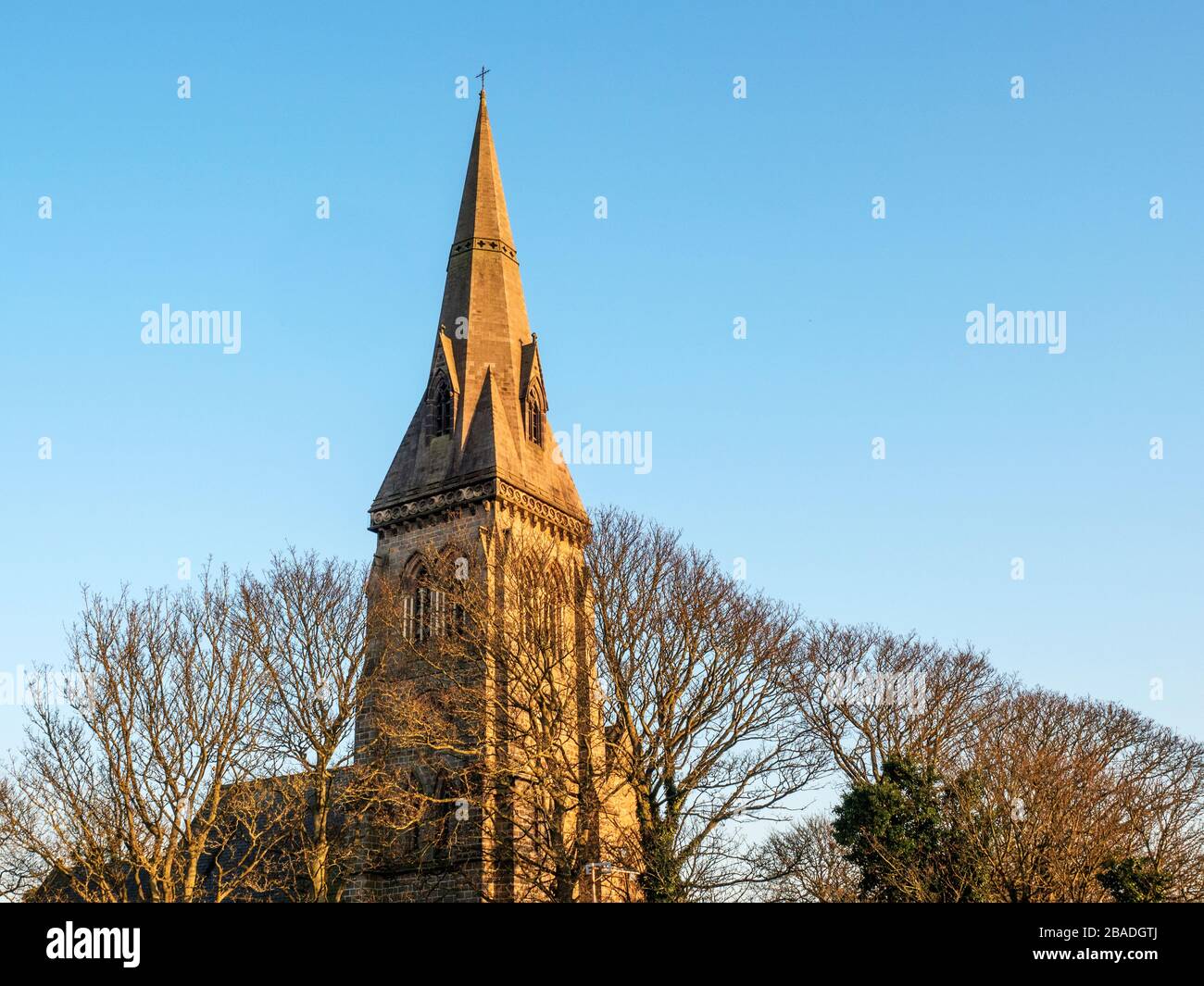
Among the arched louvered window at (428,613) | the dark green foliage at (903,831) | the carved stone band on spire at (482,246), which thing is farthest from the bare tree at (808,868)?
the carved stone band on spire at (482,246)

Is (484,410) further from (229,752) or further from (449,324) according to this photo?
(229,752)

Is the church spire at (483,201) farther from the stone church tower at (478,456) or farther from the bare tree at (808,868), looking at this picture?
the bare tree at (808,868)

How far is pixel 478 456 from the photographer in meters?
42.5

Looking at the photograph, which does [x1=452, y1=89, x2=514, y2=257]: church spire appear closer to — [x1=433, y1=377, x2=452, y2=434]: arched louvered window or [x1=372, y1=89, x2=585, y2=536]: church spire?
[x1=372, y1=89, x2=585, y2=536]: church spire

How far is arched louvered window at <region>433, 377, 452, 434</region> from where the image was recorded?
1765 inches

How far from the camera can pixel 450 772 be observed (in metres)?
31.8

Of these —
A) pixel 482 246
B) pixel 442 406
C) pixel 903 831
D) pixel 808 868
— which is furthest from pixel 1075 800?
pixel 482 246

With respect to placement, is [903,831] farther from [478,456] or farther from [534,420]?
[534,420]

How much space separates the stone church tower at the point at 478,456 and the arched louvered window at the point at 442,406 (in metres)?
0.05

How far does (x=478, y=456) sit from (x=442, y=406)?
12.6 feet

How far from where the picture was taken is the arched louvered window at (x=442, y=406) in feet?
147

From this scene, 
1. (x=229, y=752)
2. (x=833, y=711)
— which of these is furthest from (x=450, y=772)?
(x=833, y=711)

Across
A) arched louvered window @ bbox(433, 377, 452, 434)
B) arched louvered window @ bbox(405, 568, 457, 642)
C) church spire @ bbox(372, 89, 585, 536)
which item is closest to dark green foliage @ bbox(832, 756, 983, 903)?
arched louvered window @ bbox(405, 568, 457, 642)
